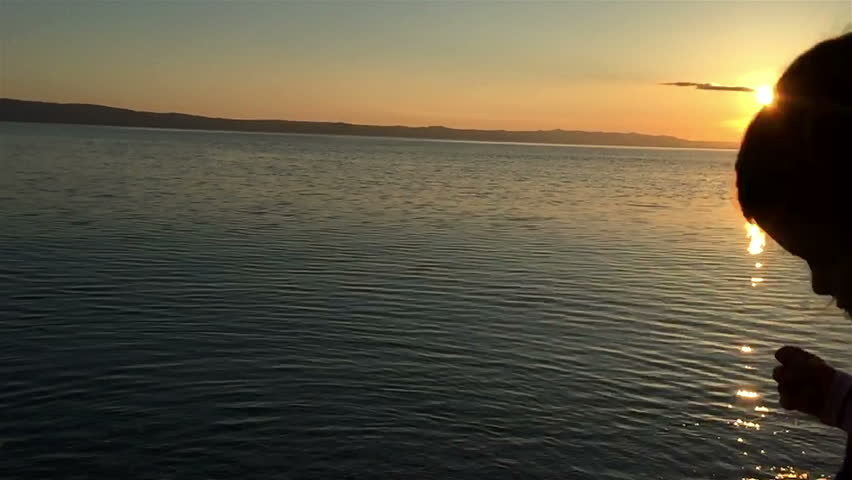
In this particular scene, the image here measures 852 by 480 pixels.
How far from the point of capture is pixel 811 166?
62.0 inches

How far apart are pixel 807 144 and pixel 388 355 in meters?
14.5

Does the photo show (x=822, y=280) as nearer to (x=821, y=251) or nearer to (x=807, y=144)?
(x=821, y=251)

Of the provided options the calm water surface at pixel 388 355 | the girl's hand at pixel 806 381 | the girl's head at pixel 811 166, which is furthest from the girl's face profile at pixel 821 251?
the calm water surface at pixel 388 355

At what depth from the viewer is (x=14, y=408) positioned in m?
12.4

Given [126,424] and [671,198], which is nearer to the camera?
[126,424]

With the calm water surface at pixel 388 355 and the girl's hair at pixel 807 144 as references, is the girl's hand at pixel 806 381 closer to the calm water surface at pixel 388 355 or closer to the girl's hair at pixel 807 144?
the girl's hair at pixel 807 144

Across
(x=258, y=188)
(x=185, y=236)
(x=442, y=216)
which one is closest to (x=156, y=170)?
(x=258, y=188)

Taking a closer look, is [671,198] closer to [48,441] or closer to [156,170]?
[156,170]

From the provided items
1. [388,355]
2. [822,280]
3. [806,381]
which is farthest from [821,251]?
[388,355]

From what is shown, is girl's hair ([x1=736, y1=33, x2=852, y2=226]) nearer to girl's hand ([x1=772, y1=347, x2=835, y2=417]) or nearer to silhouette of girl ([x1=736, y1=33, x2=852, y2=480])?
silhouette of girl ([x1=736, y1=33, x2=852, y2=480])

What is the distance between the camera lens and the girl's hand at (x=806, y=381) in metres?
1.88

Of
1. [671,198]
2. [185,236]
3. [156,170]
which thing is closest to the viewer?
[185,236]

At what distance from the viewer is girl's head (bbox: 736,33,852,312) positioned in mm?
1545

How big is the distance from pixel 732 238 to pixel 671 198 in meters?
28.1
